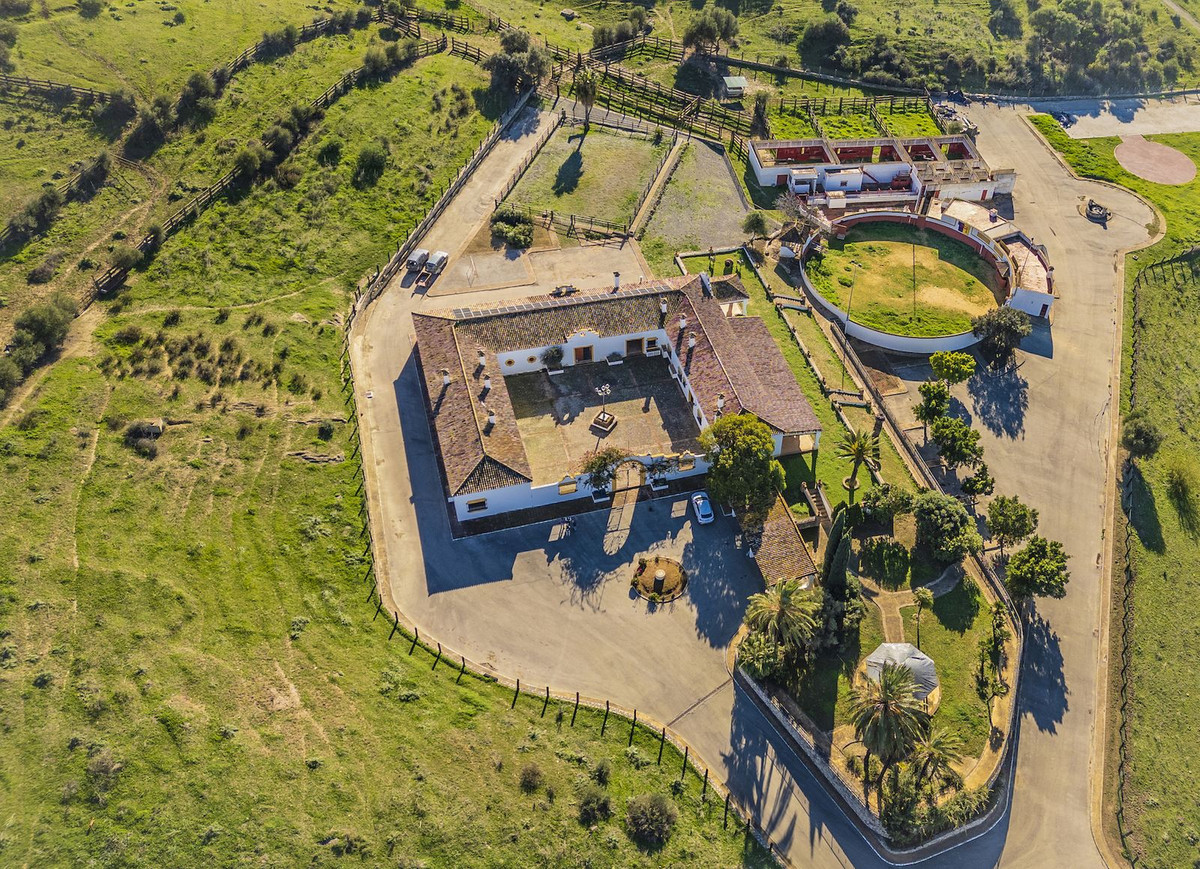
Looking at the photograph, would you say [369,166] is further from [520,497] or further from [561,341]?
[520,497]

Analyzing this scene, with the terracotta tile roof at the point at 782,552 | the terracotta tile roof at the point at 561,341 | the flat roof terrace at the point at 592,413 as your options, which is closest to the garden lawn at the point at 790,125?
the terracotta tile roof at the point at 561,341

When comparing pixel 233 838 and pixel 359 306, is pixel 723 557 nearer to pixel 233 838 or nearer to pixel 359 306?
pixel 233 838

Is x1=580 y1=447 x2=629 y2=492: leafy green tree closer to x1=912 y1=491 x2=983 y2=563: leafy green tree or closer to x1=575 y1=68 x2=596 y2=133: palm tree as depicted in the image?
x1=912 y1=491 x2=983 y2=563: leafy green tree

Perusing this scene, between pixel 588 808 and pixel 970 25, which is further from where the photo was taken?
pixel 970 25

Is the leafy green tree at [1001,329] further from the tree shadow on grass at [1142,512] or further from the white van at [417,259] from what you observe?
the white van at [417,259]

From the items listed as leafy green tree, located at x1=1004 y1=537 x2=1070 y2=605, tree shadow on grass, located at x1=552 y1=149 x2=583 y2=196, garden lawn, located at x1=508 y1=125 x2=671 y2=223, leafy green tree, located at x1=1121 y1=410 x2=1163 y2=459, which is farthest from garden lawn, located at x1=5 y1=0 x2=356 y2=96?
leafy green tree, located at x1=1121 y1=410 x2=1163 y2=459

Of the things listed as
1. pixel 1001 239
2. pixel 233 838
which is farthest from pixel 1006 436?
pixel 233 838
